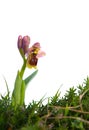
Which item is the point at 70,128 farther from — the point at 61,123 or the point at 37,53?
the point at 37,53

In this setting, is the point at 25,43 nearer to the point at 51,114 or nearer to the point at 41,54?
the point at 41,54

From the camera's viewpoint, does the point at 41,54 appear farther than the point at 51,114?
Yes

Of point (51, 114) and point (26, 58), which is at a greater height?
point (26, 58)

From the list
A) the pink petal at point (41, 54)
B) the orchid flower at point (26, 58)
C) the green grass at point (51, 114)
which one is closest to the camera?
the green grass at point (51, 114)

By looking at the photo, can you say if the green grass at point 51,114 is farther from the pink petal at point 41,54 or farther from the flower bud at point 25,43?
the pink petal at point 41,54

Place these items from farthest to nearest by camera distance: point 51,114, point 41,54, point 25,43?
point 41,54 → point 25,43 → point 51,114

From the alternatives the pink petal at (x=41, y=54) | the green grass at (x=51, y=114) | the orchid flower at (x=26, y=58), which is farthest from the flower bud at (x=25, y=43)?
the green grass at (x=51, y=114)

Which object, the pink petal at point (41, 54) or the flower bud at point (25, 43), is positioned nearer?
the flower bud at point (25, 43)

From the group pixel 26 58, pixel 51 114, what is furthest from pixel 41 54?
pixel 51 114

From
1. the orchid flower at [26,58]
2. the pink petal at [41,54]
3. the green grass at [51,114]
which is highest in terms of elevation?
the pink petal at [41,54]

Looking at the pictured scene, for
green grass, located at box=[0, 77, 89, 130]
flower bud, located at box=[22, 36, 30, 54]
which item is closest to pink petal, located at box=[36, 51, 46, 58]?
flower bud, located at box=[22, 36, 30, 54]

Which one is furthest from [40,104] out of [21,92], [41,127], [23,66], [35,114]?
[23,66]

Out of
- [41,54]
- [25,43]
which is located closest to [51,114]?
[25,43]

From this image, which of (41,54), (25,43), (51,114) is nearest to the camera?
(51,114)
